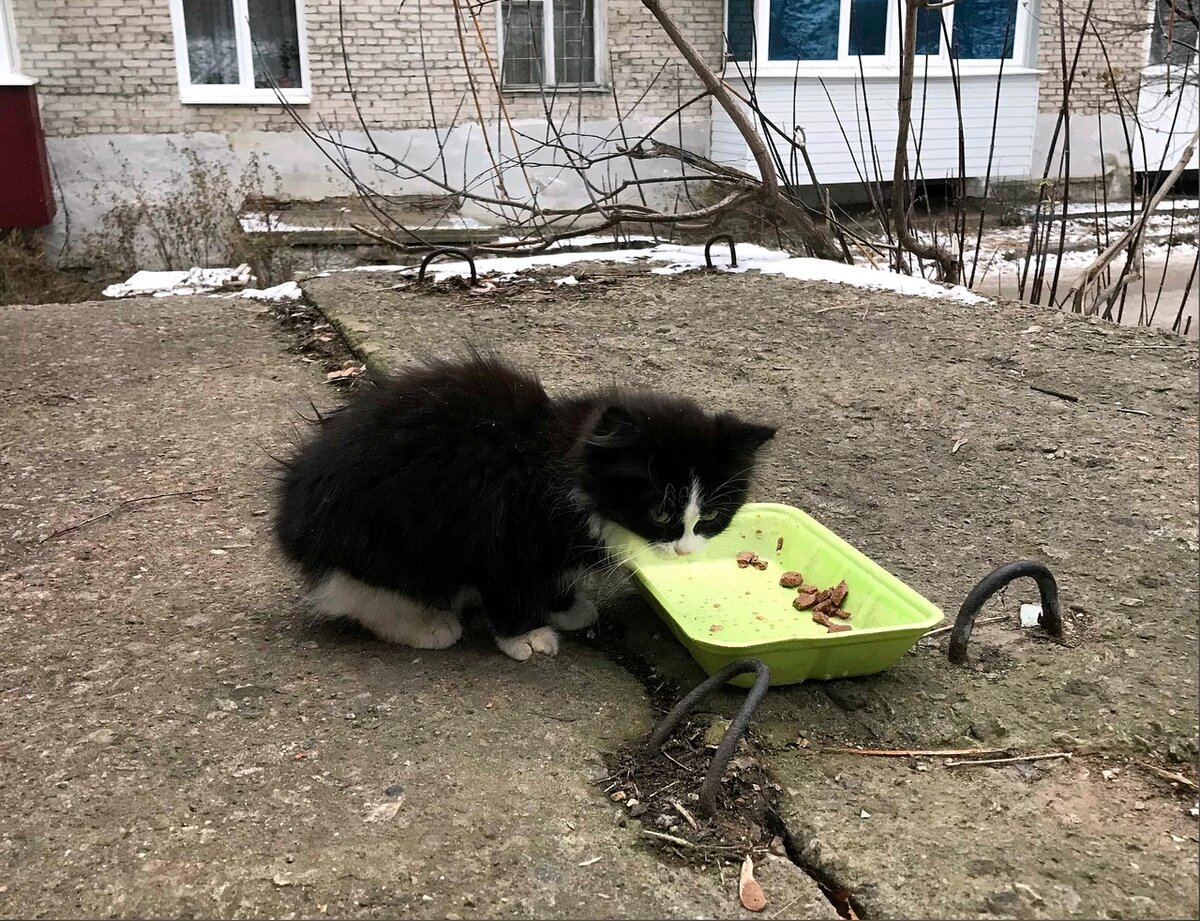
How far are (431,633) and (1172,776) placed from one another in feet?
4.96

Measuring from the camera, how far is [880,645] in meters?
2.02

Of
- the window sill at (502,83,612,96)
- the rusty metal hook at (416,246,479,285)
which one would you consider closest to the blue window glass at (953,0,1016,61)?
the window sill at (502,83,612,96)

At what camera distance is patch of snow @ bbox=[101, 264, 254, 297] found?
296 inches

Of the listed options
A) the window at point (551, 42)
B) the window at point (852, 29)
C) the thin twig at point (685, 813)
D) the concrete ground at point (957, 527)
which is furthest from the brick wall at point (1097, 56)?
the thin twig at point (685, 813)

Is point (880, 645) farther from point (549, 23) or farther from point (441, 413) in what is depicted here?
point (549, 23)

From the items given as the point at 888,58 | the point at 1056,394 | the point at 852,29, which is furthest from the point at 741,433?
the point at 888,58

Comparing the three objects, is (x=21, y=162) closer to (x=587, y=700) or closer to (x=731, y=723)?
(x=587, y=700)

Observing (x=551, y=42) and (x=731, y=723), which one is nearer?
(x=731, y=723)

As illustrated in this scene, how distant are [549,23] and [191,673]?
11.4 meters

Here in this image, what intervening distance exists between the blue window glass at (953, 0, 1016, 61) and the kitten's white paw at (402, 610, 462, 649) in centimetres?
1302

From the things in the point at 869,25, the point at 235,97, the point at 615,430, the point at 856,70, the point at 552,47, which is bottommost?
the point at 615,430

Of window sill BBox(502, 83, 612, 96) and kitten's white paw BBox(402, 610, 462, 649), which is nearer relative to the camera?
kitten's white paw BBox(402, 610, 462, 649)

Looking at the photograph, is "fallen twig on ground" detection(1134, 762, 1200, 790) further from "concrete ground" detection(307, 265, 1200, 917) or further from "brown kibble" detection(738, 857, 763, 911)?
"brown kibble" detection(738, 857, 763, 911)

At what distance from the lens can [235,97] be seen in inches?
436
